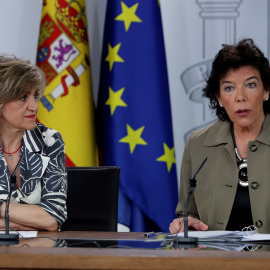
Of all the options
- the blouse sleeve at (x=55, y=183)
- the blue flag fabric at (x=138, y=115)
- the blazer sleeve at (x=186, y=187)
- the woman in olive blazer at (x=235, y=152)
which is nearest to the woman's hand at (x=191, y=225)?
the woman in olive blazer at (x=235, y=152)

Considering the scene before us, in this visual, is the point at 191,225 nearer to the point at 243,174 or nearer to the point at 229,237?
the point at 243,174

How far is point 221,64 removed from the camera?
271 centimetres

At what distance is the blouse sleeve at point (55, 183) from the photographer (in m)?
2.47

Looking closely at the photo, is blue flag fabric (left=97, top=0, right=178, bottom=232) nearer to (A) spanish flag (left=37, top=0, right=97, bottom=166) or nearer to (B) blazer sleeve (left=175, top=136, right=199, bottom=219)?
(A) spanish flag (left=37, top=0, right=97, bottom=166)

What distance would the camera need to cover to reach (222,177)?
2.61 meters

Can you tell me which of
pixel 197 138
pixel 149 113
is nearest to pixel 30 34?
pixel 149 113

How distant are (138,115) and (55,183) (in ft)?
3.98

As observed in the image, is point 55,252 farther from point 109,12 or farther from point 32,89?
point 109,12

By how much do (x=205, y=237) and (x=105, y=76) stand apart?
77.8 inches

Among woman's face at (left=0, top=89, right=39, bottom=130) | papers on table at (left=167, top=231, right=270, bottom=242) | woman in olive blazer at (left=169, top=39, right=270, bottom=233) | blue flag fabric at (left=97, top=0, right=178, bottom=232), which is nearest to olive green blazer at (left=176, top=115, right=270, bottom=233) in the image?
woman in olive blazer at (left=169, top=39, right=270, bottom=233)

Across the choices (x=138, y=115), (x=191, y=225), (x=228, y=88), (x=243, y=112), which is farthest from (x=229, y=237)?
(x=138, y=115)

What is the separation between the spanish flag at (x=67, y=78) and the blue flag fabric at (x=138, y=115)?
5.1 inches

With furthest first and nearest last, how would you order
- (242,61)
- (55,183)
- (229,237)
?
(242,61), (55,183), (229,237)

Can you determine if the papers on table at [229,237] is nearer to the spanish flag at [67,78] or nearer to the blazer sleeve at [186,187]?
the blazer sleeve at [186,187]
